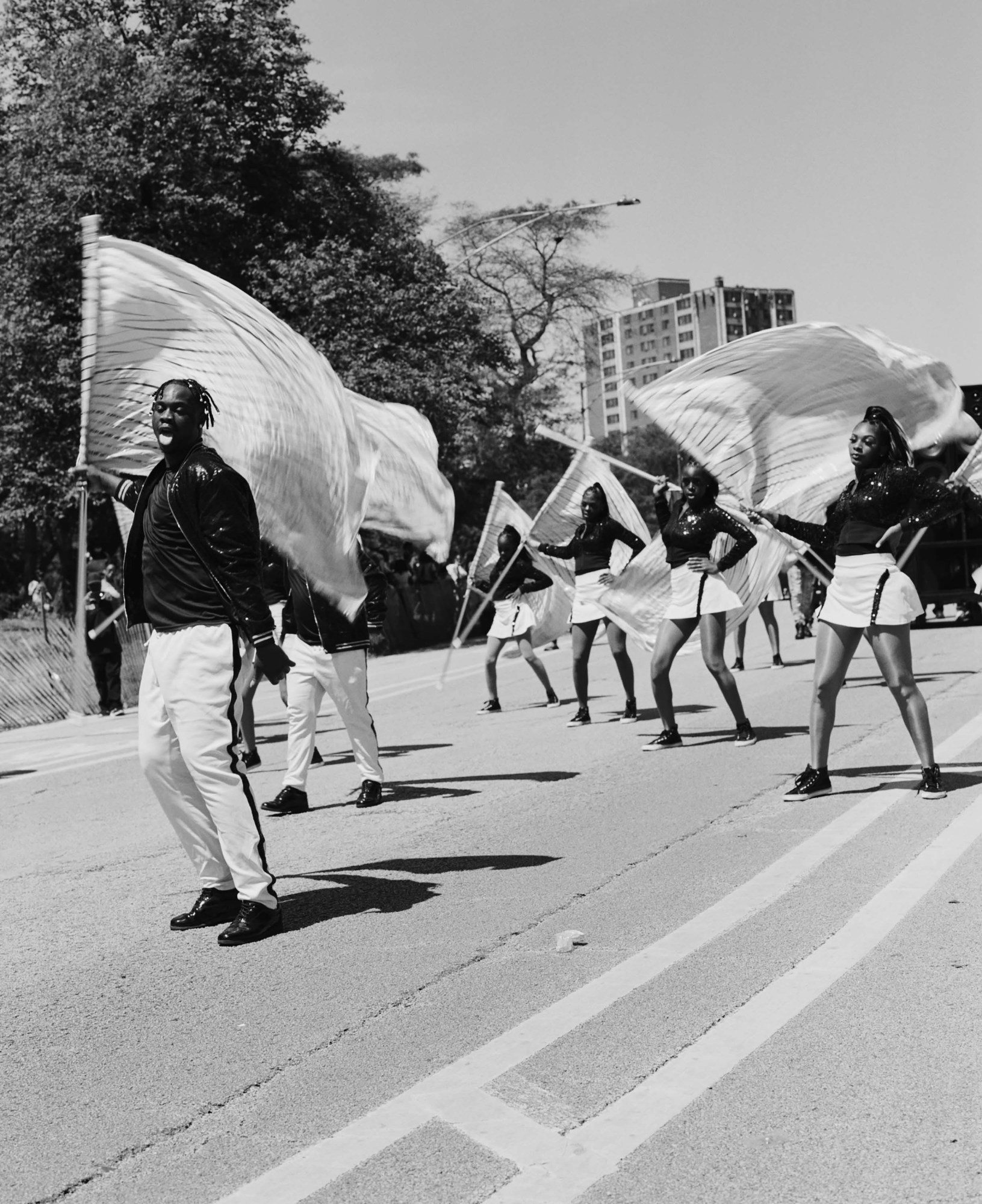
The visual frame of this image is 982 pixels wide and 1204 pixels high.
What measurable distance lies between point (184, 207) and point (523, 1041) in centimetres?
2252

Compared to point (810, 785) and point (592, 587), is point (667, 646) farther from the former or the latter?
point (592, 587)

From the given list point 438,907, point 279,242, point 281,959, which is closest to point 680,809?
Answer: point 438,907

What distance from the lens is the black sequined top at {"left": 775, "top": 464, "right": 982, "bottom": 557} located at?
24.6ft

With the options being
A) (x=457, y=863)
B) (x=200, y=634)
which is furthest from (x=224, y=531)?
(x=457, y=863)

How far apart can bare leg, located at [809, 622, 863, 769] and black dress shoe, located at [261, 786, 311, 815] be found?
2878 mm

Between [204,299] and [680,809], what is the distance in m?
3.55

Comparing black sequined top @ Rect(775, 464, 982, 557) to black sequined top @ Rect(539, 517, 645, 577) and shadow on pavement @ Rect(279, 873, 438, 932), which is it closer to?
shadow on pavement @ Rect(279, 873, 438, 932)

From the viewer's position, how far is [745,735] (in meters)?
10.2

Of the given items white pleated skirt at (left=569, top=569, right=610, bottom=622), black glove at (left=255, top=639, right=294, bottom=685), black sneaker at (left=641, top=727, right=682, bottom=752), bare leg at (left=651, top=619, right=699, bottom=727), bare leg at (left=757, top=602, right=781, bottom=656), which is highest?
black glove at (left=255, top=639, right=294, bottom=685)

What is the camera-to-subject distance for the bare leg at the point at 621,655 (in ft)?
39.7

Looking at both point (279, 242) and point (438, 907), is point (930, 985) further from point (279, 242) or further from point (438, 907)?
point (279, 242)

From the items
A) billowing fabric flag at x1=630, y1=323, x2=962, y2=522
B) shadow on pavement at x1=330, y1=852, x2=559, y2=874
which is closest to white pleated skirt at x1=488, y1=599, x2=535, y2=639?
billowing fabric flag at x1=630, y1=323, x2=962, y2=522

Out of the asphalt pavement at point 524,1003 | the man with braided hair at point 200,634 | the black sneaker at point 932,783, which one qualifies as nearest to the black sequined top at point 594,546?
the asphalt pavement at point 524,1003

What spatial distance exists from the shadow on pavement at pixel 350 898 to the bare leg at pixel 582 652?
18.5 feet
